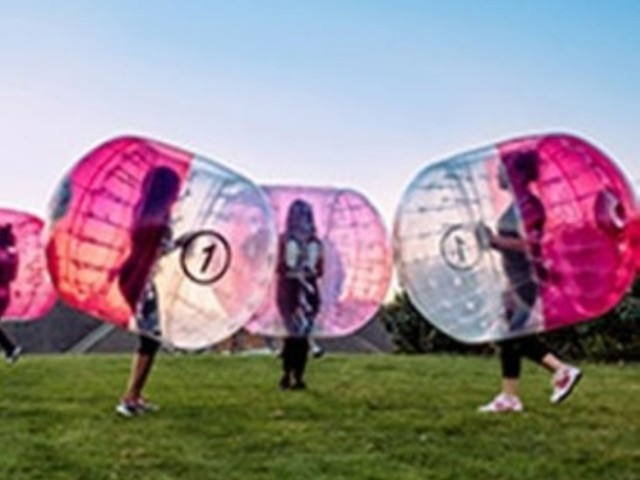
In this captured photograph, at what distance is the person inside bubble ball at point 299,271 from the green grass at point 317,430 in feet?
2.08

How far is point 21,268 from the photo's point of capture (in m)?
11.5

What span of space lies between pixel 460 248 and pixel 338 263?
6.07 ft

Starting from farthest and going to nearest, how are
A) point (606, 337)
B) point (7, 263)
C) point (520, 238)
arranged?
point (606, 337)
point (7, 263)
point (520, 238)

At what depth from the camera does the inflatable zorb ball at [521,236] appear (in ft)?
25.3

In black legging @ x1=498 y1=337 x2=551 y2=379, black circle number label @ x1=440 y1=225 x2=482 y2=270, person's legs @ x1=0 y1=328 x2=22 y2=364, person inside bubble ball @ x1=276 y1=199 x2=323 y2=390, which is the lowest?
person's legs @ x1=0 y1=328 x2=22 y2=364

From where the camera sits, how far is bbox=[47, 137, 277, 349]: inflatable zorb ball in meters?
7.48

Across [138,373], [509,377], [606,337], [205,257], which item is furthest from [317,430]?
[606,337]

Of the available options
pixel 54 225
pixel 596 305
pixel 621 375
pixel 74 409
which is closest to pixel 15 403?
pixel 74 409

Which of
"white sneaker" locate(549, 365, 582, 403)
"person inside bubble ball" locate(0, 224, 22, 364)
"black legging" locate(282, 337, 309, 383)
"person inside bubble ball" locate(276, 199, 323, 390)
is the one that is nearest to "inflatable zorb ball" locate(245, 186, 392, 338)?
"person inside bubble ball" locate(276, 199, 323, 390)

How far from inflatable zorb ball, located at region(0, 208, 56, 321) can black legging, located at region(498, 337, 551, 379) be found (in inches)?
185

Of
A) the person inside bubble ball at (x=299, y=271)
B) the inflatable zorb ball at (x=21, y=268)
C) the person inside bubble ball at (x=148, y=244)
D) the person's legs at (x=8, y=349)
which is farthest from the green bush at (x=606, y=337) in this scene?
the person inside bubble ball at (x=148, y=244)

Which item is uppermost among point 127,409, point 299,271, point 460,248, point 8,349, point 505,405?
point 460,248

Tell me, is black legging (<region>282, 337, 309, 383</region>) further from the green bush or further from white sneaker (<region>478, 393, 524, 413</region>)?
the green bush

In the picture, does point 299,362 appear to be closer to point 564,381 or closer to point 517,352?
point 517,352
